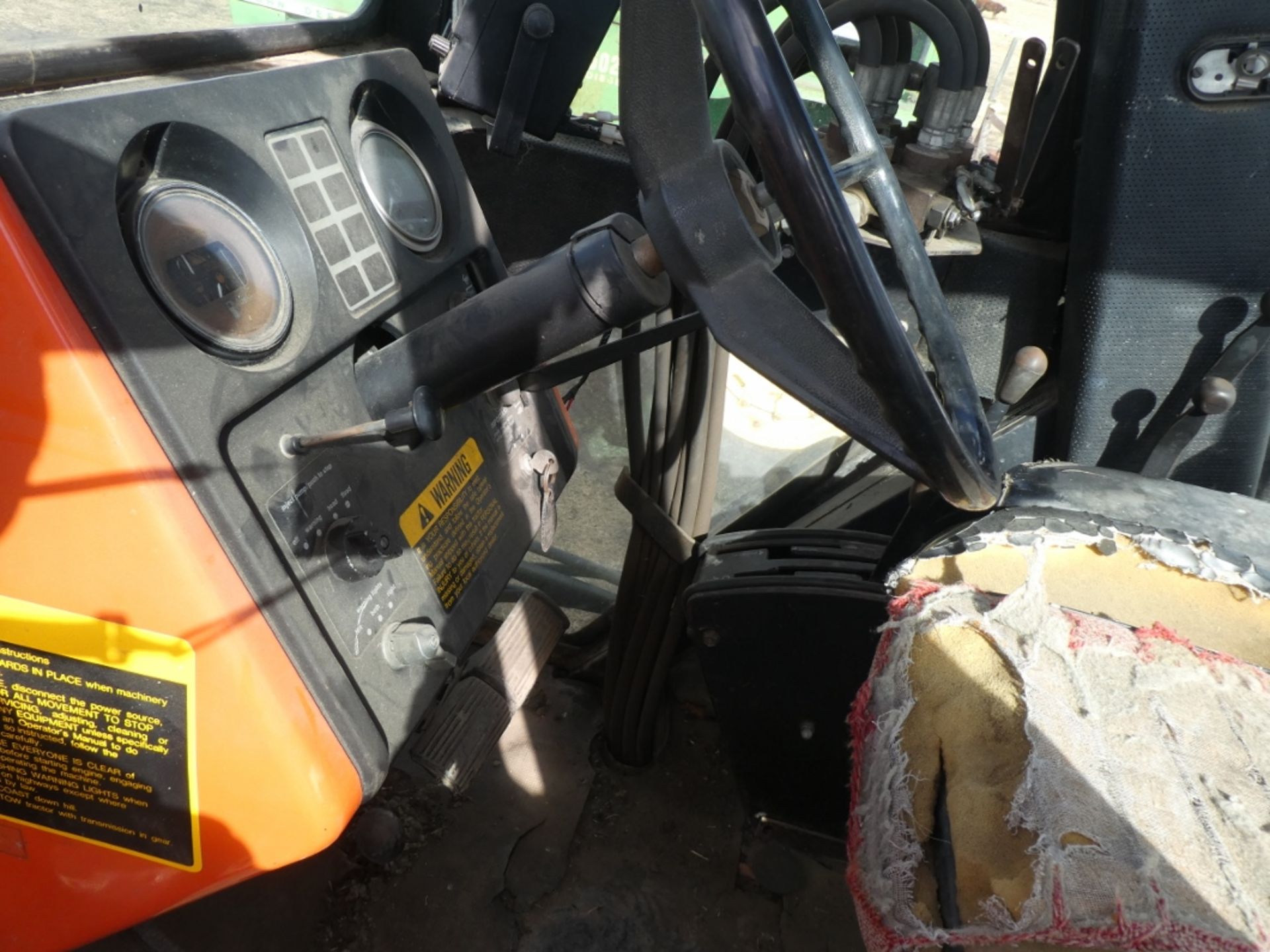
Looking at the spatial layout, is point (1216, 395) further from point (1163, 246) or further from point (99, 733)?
point (99, 733)

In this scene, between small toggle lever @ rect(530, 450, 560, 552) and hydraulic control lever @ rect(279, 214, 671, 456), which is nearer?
hydraulic control lever @ rect(279, 214, 671, 456)

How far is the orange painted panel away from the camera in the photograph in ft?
2.22

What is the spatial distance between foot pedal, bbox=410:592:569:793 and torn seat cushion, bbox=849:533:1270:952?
0.48 metres

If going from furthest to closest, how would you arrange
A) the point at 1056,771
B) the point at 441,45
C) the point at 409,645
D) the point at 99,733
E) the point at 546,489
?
the point at 441,45
the point at 546,489
the point at 409,645
the point at 99,733
the point at 1056,771

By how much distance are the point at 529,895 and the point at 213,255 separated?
Result: 1.04 m

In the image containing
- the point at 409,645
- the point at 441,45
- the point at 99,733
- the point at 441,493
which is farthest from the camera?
the point at 441,45

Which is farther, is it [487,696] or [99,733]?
[487,696]

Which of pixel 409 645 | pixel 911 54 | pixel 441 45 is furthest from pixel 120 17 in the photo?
pixel 911 54

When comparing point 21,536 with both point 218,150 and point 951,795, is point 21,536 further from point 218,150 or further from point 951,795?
point 951,795

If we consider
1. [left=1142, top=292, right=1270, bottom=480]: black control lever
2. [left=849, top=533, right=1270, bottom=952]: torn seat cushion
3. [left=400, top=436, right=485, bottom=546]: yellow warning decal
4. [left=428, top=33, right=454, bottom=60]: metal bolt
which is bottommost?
[left=1142, top=292, right=1270, bottom=480]: black control lever

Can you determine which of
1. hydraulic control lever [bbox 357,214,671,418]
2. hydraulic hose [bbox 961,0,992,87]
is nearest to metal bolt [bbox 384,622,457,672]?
hydraulic control lever [bbox 357,214,671,418]

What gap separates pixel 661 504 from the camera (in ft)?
4.44

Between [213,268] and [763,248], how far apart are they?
1.64 ft

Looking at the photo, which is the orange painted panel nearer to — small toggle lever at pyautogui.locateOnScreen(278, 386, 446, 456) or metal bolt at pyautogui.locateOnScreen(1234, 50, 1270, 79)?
small toggle lever at pyautogui.locateOnScreen(278, 386, 446, 456)
